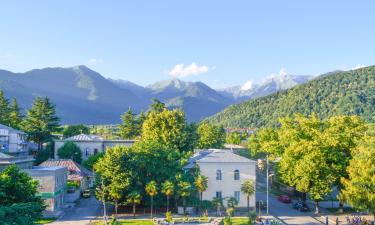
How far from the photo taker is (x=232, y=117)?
196625 millimetres

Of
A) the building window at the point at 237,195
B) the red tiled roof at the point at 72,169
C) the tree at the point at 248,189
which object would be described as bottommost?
the building window at the point at 237,195

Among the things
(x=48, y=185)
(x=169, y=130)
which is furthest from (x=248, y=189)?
(x=48, y=185)

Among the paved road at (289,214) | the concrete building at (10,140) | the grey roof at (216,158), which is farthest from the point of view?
the concrete building at (10,140)

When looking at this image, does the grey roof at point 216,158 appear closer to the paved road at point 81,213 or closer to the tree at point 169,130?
the paved road at point 81,213

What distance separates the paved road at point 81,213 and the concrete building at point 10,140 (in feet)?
73.1

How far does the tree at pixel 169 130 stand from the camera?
199 feet

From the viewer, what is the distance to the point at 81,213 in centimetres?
4516

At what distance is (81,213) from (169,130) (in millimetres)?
19844

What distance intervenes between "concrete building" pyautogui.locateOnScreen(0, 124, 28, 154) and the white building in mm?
36691

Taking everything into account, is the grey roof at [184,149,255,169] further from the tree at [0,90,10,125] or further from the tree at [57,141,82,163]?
the tree at [0,90,10,125]

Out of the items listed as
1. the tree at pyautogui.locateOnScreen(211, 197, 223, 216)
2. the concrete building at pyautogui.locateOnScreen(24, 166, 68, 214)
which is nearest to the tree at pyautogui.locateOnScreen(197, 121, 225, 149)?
the tree at pyautogui.locateOnScreen(211, 197, 223, 216)

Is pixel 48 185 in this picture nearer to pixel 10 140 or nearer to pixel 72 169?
pixel 72 169

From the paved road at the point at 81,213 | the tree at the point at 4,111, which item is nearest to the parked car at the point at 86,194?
the paved road at the point at 81,213

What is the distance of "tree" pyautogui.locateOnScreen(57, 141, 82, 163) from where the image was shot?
70625 mm
